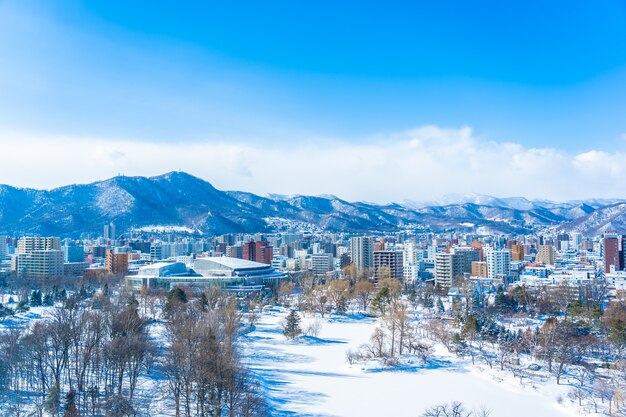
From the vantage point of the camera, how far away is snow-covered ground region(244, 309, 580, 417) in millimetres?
13727

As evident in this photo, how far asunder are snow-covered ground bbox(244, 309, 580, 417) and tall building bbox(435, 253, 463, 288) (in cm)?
2768

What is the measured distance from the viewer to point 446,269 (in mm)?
47531

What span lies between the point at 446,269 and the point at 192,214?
96379mm

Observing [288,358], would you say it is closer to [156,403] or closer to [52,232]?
[156,403]

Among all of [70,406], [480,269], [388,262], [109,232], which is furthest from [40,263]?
[109,232]

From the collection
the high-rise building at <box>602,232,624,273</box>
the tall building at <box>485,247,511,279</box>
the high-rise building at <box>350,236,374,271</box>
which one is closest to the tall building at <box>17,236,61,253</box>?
the high-rise building at <box>350,236,374,271</box>

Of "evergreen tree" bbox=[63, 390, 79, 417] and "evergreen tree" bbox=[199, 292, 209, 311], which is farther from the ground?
"evergreen tree" bbox=[199, 292, 209, 311]

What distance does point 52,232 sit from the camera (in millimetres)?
106375

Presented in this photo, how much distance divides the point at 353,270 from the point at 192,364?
1393 inches

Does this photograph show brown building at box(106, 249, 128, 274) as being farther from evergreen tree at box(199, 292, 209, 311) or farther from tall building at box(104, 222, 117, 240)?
tall building at box(104, 222, 117, 240)

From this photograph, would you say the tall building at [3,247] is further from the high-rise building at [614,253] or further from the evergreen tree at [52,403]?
the high-rise building at [614,253]

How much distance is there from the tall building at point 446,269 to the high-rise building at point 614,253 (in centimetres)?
1442

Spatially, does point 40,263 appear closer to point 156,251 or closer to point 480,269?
point 156,251

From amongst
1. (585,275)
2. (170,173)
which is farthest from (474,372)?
(170,173)
